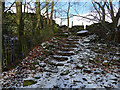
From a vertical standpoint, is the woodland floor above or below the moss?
above

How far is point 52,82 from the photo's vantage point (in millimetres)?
3982

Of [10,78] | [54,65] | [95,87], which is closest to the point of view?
[95,87]

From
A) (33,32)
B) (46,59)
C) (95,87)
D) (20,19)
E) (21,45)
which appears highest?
(20,19)

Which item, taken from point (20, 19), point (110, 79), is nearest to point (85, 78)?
point (110, 79)

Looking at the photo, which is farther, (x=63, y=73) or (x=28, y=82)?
(x=63, y=73)

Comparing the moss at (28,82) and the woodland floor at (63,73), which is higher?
the woodland floor at (63,73)

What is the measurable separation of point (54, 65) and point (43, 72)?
0.87 m

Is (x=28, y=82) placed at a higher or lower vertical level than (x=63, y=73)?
lower

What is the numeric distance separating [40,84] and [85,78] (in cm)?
186

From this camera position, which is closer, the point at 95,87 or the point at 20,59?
the point at 95,87

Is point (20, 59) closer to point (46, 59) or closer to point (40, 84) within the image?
point (46, 59)

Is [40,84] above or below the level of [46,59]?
below

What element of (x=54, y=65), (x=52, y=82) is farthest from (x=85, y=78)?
(x=54, y=65)

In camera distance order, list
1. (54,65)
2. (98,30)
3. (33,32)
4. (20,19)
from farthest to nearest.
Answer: (98,30) → (33,32) → (20,19) → (54,65)
